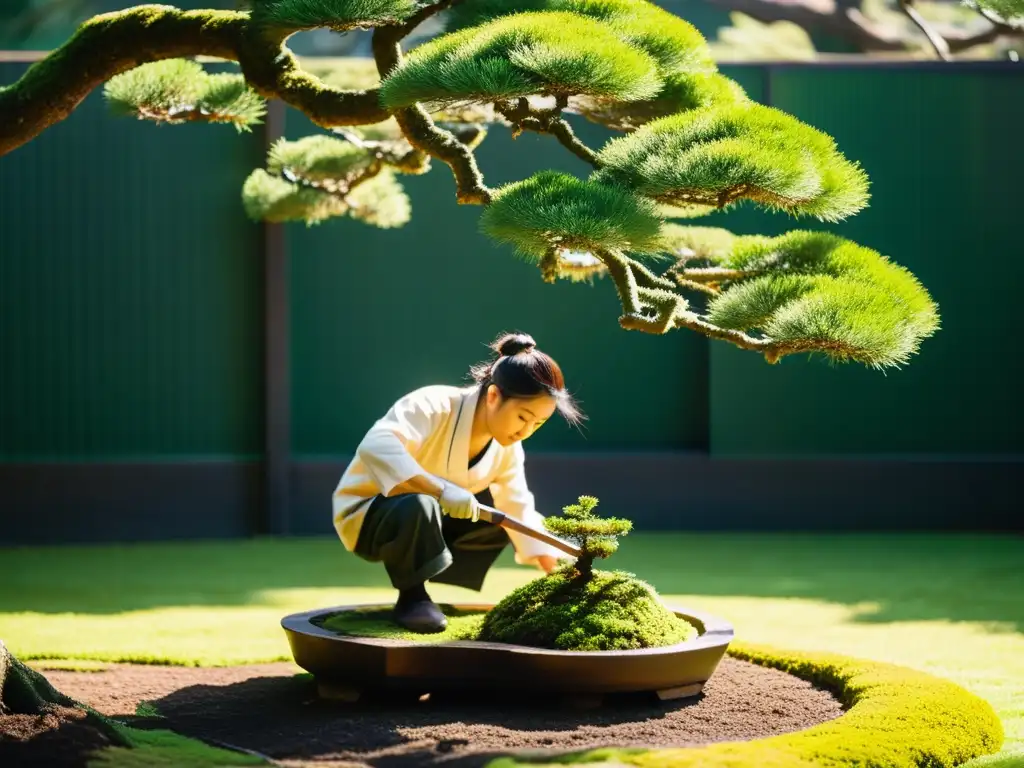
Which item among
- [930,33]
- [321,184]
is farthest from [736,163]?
[930,33]

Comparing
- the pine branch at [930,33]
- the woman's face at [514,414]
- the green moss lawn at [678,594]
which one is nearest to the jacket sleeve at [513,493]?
the woman's face at [514,414]

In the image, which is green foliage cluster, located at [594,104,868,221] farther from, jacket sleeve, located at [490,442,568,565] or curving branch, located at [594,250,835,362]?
jacket sleeve, located at [490,442,568,565]

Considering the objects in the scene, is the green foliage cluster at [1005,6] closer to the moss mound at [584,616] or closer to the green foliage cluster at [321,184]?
the moss mound at [584,616]

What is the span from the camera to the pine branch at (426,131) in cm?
266

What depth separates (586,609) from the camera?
263 centimetres

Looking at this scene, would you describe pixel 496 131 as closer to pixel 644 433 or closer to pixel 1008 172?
pixel 644 433

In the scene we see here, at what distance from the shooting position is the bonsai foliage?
7.56 feet

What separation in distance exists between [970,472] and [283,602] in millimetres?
3466

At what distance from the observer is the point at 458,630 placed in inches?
111

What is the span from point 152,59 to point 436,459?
1.04 meters

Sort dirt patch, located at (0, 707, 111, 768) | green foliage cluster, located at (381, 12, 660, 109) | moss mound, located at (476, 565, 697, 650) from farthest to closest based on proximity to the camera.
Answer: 1. moss mound, located at (476, 565, 697, 650)
2. green foliage cluster, located at (381, 12, 660, 109)
3. dirt patch, located at (0, 707, 111, 768)

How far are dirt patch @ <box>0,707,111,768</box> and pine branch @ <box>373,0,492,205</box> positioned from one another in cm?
117

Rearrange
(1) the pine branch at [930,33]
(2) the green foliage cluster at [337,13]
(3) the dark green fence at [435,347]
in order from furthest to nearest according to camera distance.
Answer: (1) the pine branch at [930,33] → (3) the dark green fence at [435,347] → (2) the green foliage cluster at [337,13]

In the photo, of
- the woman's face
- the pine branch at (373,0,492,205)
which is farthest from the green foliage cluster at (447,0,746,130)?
the woman's face
